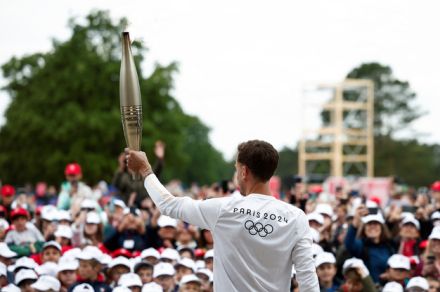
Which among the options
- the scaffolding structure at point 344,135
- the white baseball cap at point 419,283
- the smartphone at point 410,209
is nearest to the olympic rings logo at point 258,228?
the white baseball cap at point 419,283

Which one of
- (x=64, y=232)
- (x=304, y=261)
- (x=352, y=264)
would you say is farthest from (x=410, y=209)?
(x=304, y=261)

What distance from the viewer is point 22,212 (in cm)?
1007

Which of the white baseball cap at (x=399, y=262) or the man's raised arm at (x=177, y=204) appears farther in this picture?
the white baseball cap at (x=399, y=262)

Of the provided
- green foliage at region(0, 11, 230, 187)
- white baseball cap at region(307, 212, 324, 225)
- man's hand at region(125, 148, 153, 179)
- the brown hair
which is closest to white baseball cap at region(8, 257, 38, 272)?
white baseball cap at region(307, 212, 324, 225)

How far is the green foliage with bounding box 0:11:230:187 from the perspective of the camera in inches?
1404

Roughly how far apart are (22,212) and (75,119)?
84.4ft

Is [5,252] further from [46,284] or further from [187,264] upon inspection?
[187,264]

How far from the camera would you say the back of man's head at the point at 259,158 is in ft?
14.9

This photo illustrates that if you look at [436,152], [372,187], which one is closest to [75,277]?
[372,187]

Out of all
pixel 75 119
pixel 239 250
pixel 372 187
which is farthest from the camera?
pixel 75 119

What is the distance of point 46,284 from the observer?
8.45 metres

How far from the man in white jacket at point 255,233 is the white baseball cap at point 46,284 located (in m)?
4.17

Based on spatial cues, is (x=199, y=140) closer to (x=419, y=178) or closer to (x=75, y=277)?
(x=419, y=178)

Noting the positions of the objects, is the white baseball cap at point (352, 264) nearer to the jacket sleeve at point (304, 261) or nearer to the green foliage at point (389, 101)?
the jacket sleeve at point (304, 261)
